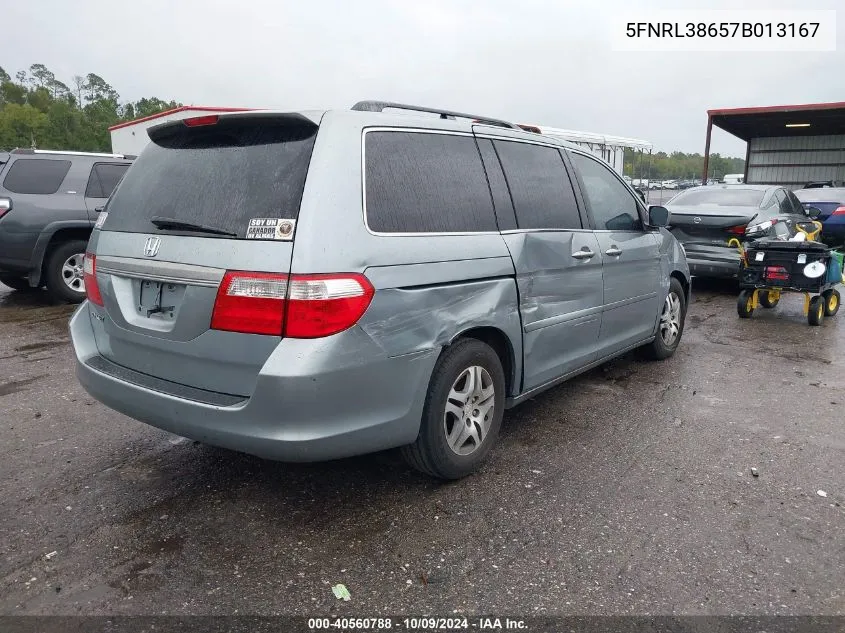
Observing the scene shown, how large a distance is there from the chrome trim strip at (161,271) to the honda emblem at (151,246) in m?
0.03

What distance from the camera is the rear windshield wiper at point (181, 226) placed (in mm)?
2740

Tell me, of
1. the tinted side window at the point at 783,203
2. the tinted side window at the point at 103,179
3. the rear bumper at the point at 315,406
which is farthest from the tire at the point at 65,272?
the tinted side window at the point at 783,203

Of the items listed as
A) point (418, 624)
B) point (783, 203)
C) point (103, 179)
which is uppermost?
point (103, 179)

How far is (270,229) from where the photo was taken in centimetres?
261

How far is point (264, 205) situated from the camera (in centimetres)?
269

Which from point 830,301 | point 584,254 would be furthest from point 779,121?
point 584,254

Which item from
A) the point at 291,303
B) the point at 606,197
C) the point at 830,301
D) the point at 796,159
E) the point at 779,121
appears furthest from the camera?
the point at 796,159

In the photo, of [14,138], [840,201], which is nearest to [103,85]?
[14,138]

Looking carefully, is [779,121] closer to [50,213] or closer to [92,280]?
[50,213]

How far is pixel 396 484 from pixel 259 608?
1089mm

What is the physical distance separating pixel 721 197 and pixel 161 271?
8687 mm

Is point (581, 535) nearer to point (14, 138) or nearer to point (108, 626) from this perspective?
point (108, 626)

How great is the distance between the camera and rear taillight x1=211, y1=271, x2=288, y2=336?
2523mm

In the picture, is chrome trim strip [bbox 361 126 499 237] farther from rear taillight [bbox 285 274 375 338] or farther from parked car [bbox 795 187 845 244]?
parked car [bbox 795 187 845 244]
